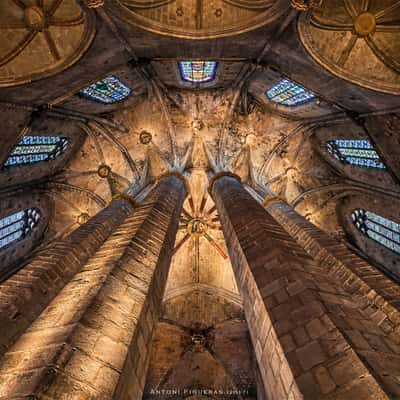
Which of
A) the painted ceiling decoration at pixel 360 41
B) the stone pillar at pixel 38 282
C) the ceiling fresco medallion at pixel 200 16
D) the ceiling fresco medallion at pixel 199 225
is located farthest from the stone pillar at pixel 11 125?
the ceiling fresco medallion at pixel 199 225

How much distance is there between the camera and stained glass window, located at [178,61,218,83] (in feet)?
39.7

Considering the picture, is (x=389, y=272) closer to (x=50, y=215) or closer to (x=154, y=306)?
(x=154, y=306)

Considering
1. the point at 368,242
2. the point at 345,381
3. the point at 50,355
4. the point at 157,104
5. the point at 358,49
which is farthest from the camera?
the point at 157,104

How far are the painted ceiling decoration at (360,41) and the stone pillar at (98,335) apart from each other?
6192 millimetres

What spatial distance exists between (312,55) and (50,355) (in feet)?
24.7

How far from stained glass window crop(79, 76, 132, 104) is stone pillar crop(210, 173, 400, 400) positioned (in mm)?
9355

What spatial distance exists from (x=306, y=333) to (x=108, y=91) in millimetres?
11587

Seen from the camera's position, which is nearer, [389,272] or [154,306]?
[154,306]

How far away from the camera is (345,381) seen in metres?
2.27

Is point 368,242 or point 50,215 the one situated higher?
point 50,215

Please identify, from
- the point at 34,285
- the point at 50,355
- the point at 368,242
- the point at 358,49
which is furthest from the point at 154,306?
the point at 368,242

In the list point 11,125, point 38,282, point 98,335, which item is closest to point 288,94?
point 11,125

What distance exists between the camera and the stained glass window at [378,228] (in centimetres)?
1091

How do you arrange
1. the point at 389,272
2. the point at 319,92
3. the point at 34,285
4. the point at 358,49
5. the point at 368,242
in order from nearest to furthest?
the point at 34,285
the point at 358,49
the point at 319,92
the point at 389,272
the point at 368,242
